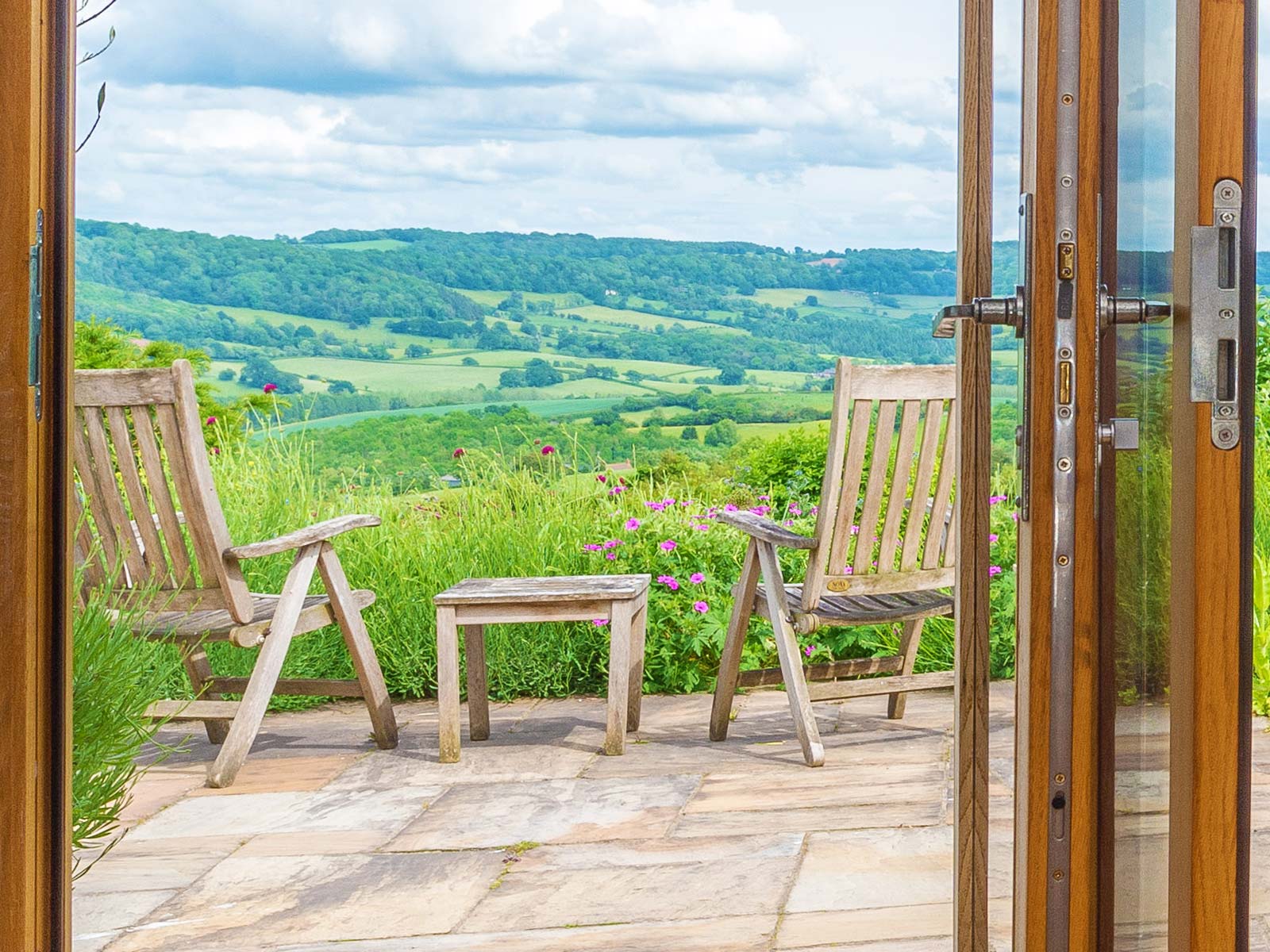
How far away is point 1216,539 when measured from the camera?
951 mm

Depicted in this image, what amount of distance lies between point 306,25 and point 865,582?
675 centimetres

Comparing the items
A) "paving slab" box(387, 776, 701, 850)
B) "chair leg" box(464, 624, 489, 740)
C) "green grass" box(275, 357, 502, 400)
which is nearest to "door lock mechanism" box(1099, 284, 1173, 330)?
"paving slab" box(387, 776, 701, 850)

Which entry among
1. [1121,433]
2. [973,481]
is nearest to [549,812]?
[973,481]

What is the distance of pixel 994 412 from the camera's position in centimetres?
128

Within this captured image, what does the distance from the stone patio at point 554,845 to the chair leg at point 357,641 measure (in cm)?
10

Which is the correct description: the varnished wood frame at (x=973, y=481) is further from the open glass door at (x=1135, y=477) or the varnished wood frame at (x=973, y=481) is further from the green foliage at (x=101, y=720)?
the green foliage at (x=101, y=720)

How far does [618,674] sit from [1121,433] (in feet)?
7.05

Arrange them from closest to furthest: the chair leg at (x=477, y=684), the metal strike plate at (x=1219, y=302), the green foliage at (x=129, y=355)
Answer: the metal strike plate at (x=1219, y=302)
the chair leg at (x=477, y=684)
the green foliage at (x=129, y=355)

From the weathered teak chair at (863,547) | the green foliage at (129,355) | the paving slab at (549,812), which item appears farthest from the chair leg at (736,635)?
the green foliage at (129,355)

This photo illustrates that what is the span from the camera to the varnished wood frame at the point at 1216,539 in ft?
3.09

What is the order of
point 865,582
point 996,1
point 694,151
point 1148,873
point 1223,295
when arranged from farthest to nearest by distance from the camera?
point 694,151 < point 865,582 < point 996,1 < point 1148,873 < point 1223,295

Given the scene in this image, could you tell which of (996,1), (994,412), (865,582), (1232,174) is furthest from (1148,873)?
(865,582)

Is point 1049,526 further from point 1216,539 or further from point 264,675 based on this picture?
point 264,675

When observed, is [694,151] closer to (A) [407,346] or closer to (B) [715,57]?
(B) [715,57]
